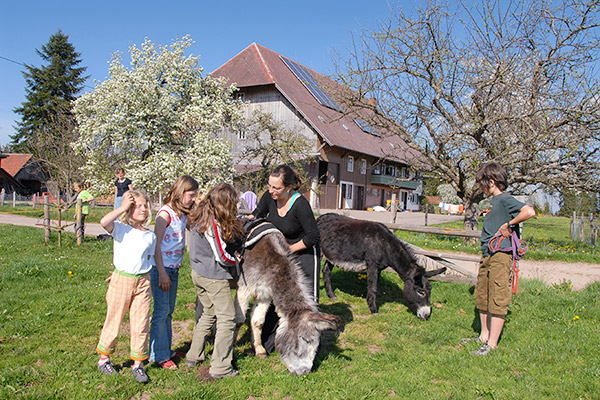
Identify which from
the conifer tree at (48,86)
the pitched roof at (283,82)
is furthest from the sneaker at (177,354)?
the conifer tree at (48,86)

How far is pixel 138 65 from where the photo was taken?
659 inches

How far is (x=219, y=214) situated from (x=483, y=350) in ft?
11.0

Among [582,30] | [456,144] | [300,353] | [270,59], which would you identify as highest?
[270,59]

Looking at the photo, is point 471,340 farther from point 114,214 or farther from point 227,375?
point 114,214

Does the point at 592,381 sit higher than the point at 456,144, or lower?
lower

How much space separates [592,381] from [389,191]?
40.0 meters

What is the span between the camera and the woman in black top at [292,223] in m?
4.07

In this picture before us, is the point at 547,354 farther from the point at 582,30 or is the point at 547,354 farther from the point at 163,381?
the point at 582,30

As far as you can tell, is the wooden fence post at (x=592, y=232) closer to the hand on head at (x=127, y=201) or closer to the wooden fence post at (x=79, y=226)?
the hand on head at (x=127, y=201)

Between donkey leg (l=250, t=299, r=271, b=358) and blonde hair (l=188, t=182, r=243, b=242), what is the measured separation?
88cm

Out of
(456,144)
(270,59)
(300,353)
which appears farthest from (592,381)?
(270,59)

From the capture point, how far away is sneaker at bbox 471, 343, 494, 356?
4.47 meters

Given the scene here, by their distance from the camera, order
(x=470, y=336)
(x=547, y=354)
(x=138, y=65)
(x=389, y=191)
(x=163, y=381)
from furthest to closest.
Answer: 1. (x=389, y=191)
2. (x=138, y=65)
3. (x=470, y=336)
4. (x=547, y=354)
5. (x=163, y=381)

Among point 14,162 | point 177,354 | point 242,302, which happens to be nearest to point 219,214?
point 242,302
